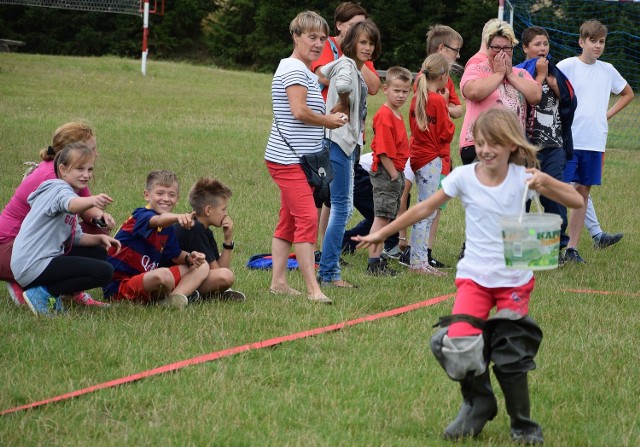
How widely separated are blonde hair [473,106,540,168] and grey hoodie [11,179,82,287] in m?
2.91

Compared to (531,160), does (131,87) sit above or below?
below

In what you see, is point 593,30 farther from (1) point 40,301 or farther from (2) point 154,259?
(1) point 40,301

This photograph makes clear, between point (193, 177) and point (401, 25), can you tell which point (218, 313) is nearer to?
point (193, 177)

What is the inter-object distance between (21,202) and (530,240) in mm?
3801

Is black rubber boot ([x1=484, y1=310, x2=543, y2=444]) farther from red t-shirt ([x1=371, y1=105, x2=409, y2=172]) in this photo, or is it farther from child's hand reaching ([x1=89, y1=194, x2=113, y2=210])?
red t-shirt ([x1=371, y1=105, x2=409, y2=172])

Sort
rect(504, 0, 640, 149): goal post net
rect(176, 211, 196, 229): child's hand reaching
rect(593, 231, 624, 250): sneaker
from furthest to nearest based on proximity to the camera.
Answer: rect(504, 0, 640, 149): goal post net
rect(593, 231, 624, 250): sneaker
rect(176, 211, 196, 229): child's hand reaching

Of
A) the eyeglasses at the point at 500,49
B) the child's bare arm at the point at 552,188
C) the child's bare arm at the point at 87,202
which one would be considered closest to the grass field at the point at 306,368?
the child's bare arm at the point at 87,202

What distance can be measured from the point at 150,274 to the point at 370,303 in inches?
62.1

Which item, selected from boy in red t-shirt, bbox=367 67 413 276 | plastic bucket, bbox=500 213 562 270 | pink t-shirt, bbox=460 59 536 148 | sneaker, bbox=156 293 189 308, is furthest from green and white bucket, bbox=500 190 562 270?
boy in red t-shirt, bbox=367 67 413 276

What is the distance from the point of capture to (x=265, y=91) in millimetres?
27922

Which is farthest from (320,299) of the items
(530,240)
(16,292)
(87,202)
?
(530,240)

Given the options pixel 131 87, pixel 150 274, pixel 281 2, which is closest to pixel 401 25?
pixel 281 2

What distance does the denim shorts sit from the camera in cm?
798

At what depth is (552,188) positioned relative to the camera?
13.7 ft
